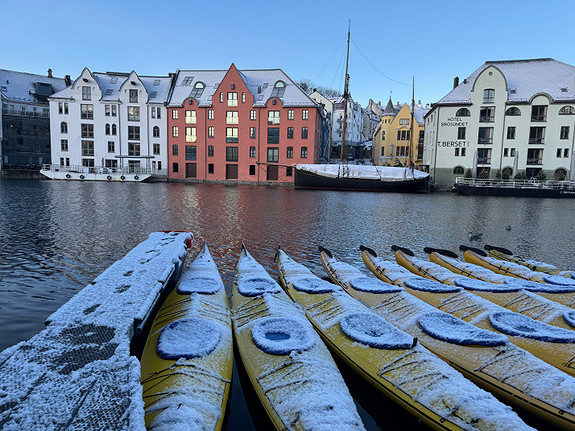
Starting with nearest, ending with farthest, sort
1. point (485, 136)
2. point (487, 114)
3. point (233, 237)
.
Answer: point (233, 237)
point (487, 114)
point (485, 136)

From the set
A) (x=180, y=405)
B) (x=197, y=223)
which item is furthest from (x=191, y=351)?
(x=197, y=223)

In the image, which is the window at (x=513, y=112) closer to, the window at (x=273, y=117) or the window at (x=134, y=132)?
the window at (x=273, y=117)

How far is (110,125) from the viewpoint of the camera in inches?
2235

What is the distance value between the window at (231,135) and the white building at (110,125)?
10.3 m

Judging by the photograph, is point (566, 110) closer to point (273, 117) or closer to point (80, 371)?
point (273, 117)

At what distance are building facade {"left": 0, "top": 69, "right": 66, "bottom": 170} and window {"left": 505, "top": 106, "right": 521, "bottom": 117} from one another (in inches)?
2894

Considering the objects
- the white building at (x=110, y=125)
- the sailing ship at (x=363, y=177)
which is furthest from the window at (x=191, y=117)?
the sailing ship at (x=363, y=177)

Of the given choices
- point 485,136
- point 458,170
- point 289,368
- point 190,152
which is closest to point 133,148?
point 190,152

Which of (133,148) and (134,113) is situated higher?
(134,113)

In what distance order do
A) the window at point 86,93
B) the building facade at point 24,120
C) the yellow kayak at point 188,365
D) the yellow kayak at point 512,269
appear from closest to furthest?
the yellow kayak at point 188,365, the yellow kayak at point 512,269, the window at point 86,93, the building facade at point 24,120

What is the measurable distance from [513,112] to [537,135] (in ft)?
14.7

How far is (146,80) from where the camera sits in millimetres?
58969

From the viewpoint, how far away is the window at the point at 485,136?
49.7m

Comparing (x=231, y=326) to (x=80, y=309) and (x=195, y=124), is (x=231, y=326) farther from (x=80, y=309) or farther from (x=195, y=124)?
(x=195, y=124)
